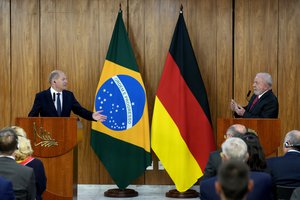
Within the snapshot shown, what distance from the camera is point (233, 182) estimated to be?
7.42 feet

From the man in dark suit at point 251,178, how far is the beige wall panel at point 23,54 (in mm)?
4764

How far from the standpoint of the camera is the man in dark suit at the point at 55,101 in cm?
648

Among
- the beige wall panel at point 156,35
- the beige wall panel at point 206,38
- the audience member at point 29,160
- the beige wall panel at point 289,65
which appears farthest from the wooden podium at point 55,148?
the beige wall panel at point 289,65

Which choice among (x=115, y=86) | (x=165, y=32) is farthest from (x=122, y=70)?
(x=165, y=32)

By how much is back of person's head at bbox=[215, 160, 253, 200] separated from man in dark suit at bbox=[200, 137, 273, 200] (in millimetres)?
967

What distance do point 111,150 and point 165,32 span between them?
1.81m

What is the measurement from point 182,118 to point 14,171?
3.89m

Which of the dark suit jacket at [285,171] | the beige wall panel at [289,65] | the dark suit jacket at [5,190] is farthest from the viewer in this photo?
the beige wall panel at [289,65]

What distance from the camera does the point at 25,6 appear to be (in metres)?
7.87

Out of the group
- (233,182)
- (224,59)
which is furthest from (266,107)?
(233,182)

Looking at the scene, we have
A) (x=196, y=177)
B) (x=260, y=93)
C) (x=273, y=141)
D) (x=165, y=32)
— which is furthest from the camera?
(x=165, y=32)

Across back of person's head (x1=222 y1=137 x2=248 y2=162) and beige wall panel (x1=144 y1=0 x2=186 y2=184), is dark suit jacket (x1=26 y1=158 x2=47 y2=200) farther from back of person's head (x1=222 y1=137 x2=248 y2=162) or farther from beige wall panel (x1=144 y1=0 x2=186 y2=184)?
beige wall panel (x1=144 y1=0 x2=186 y2=184)

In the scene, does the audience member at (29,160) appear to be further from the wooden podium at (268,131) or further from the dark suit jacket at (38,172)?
the wooden podium at (268,131)

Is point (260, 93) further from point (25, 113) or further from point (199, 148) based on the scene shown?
point (25, 113)
